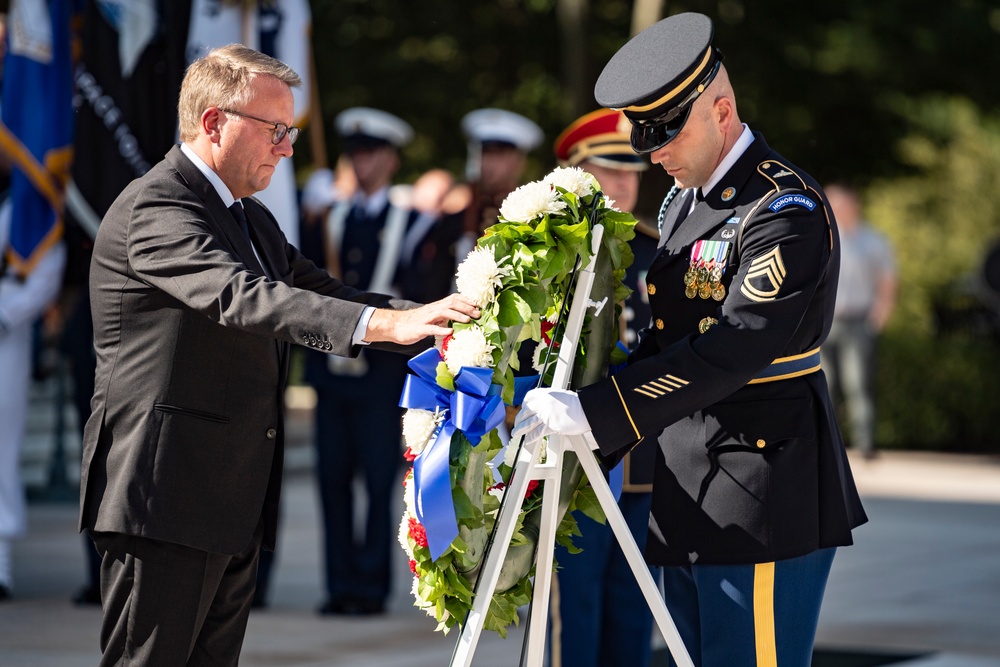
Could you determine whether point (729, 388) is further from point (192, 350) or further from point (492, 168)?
point (492, 168)

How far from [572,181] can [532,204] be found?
0.16 m

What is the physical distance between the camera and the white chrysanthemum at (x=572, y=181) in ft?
12.2

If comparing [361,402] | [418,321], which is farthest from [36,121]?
[418,321]

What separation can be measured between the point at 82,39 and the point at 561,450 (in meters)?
4.44

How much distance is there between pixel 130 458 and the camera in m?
3.55

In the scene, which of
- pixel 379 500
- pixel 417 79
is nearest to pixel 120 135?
pixel 379 500

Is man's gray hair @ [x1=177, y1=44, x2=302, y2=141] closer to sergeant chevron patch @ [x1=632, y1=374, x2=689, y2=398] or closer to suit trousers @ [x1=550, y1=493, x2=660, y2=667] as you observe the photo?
sergeant chevron patch @ [x1=632, y1=374, x2=689, y2=398]

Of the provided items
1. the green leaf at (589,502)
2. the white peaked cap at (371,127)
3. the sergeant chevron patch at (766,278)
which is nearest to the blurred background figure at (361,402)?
the white peaked cap at (371,127)

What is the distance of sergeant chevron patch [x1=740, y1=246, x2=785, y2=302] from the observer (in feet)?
11.5

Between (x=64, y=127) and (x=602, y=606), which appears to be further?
(x=64, y=127)

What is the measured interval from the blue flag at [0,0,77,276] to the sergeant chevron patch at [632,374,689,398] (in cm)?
440

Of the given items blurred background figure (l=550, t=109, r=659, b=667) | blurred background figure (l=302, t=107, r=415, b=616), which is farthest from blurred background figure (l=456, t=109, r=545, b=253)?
blurred background figure (l=550, t=109, r=659, b=667)

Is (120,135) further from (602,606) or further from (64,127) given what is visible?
(602,606)

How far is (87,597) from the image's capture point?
7168mm
